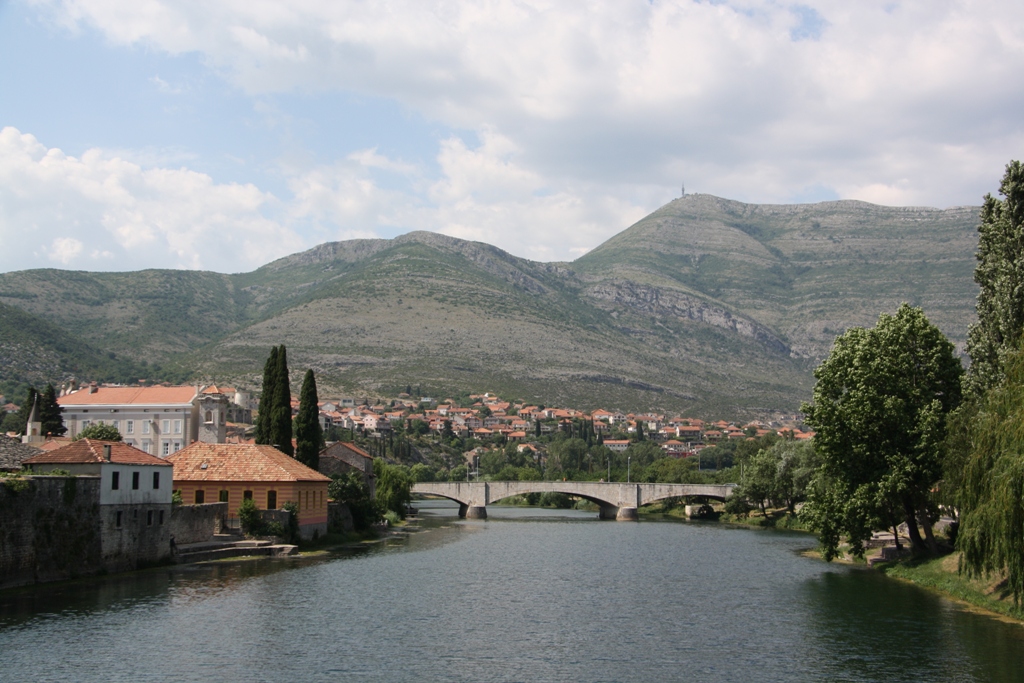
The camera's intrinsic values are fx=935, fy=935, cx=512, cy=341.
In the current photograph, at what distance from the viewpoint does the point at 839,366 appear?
44.0 metres

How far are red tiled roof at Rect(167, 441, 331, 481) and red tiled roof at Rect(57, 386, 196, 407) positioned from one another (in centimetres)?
3270

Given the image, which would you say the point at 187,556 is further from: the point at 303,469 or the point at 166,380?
the point at 166,380

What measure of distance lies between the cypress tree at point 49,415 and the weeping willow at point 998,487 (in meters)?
69.1

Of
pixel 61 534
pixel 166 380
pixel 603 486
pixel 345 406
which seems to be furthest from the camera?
pixel 345 406

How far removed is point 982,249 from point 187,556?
127 feet

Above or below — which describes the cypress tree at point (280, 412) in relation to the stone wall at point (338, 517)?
above

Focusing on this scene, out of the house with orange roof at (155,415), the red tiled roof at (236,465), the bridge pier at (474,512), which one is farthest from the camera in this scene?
the bridge pier at (474,512)

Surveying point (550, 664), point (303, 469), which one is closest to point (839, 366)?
point (550, 664)

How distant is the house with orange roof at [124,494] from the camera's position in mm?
39750

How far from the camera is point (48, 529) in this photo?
119 ft

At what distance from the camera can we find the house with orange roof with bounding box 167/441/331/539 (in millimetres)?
54438

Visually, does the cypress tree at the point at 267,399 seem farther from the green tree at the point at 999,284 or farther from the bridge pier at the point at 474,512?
the bridge pier at the point at 474,512

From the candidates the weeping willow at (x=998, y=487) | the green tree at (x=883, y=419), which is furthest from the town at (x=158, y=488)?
the weeping willow at (x=998, y=487)

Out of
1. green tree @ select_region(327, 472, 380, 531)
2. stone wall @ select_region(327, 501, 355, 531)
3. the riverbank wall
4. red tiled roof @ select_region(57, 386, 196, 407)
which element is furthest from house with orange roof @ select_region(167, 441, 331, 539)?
red tiled roof @ select_region(57, 386, 196, 407)
